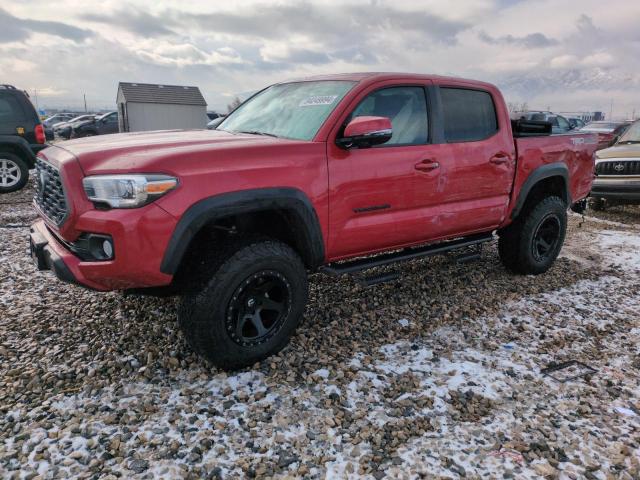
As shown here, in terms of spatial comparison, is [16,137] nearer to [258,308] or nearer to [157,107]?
[258,308]

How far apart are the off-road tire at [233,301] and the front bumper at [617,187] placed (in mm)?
6841

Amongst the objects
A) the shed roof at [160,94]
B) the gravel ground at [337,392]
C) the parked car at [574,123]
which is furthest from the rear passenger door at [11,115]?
the parked car at [574,123]

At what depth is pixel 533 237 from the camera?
15.5 ft

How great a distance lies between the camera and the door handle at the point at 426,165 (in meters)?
3.49

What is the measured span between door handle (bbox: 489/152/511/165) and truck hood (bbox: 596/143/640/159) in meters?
4.93

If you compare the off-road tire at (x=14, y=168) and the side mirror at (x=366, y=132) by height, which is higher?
the side mirror at (x=366, y=132)

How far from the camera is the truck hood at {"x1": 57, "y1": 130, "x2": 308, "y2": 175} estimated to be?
2.49 metres

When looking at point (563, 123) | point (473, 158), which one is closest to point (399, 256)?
point (473, 158)

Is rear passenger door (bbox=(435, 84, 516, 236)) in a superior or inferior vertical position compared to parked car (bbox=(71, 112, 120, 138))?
inferior

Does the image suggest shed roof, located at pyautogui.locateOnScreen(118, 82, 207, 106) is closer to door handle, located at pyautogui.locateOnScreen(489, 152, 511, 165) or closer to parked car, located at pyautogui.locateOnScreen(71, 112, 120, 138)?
parked car, located at pyautogui.locateOnScreen(71, 112, 120, 138)

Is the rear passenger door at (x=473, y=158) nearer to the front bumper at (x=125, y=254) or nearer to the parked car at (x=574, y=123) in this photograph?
the front bumper at (x=125, y=254)

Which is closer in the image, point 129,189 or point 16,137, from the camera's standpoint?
point 129,189

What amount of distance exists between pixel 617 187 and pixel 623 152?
2.26 feet

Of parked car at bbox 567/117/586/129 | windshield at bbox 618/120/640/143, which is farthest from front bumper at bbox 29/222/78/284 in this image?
parked car at bbox 567/117/586/129
